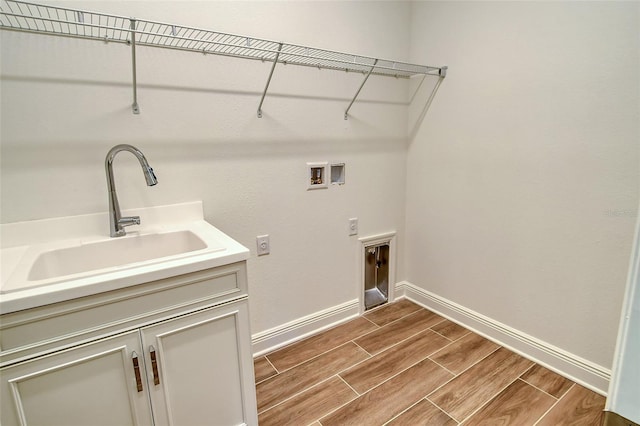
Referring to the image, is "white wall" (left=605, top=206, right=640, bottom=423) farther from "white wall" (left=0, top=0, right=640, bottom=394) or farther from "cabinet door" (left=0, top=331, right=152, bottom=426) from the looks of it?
"cabinet door" (left=0, top=331, right=152, bottom=426)

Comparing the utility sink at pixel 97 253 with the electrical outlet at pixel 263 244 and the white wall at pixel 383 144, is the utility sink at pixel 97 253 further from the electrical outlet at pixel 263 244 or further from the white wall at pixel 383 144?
the electrical outlet at pixel 263 244

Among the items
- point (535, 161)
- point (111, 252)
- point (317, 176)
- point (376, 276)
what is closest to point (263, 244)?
point (317, 176)

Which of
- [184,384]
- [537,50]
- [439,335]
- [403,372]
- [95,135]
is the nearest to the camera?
[184,384]

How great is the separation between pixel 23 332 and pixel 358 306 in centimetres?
187

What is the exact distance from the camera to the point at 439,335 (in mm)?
2143

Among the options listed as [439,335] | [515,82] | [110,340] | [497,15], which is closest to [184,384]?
[110,340]

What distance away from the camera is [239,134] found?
172cm

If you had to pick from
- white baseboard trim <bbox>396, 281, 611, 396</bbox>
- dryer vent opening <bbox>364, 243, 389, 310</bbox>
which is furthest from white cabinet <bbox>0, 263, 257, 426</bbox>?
white baseboard trim <bbox>396, 281, 611, 396</bbox>

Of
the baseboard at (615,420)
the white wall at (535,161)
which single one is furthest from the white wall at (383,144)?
the baseboard at (615,420)

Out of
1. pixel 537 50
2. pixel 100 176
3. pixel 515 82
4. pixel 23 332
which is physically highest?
pixel 537 50

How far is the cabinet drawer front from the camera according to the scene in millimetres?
896

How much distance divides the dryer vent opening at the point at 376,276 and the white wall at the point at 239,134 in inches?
6.2

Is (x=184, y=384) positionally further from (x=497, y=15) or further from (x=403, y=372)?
(x=497, y=15)

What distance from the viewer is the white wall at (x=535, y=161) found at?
4.86 feet
